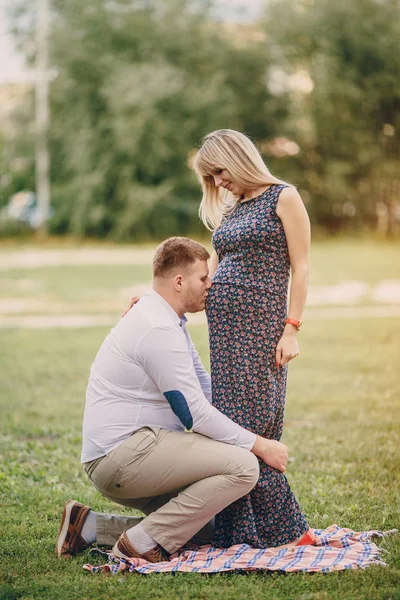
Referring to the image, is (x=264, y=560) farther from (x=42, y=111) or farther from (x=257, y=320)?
(x=42, y=111)

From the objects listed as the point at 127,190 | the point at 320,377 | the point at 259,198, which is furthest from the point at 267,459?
the point at 127,190

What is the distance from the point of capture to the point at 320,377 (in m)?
8.80

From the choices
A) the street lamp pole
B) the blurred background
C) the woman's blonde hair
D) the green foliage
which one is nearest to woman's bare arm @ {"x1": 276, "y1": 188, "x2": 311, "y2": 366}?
the woman's blonde hair

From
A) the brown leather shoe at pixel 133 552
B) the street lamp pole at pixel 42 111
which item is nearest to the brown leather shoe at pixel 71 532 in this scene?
the brown leather shoe at pixel 133 552

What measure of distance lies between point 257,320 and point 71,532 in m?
1.33

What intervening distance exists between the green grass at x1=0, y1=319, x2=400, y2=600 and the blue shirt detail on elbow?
67 cm

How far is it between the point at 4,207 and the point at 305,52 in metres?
14.0

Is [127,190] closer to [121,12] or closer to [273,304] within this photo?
[121,12]

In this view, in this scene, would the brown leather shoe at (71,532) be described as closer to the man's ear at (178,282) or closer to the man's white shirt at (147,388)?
the man's white shirt at (147,388)

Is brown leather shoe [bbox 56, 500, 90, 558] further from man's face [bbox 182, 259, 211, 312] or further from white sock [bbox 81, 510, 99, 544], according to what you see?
man's face [bbox 182, 259, 211, 312]

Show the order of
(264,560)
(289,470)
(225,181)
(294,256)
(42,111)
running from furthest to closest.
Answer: (42,111) < (289,470) < (225,181) < (294,256) < (264,560)

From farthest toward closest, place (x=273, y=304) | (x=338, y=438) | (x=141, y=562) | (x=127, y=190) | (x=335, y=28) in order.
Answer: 1. (x=335, y=28)
2. (x=127, y=190)
3. (x=338, y=438)
4. (x=273, y=304)
5. (x=141, y=562)

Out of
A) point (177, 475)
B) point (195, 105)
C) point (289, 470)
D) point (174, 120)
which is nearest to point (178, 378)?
A: point (177, 475)

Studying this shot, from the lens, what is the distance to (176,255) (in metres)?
3.83
